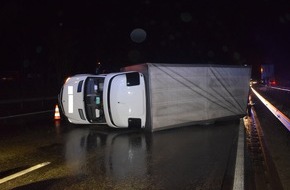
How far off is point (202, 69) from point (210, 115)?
62.0 inches

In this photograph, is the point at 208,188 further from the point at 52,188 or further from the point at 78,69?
the point at 78,69

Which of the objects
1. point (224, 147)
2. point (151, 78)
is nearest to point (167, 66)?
point (151, 78)

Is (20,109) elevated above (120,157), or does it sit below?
above

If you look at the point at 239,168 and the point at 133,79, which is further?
the point at 133,79

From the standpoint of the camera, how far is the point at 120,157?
24.4 feet

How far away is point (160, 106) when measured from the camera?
10.6 metres

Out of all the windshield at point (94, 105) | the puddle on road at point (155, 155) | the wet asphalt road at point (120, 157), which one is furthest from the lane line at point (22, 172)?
the windshield at point (94, 105)

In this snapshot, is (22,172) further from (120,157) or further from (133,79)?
(133,79)

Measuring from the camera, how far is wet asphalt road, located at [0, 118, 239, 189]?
5570 mm

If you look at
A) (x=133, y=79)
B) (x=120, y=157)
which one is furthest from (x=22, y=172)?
(x=133, y=79)

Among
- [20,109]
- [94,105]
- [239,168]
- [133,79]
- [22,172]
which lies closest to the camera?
[239,168]

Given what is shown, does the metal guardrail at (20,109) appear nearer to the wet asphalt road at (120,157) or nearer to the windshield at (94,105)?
the wet asphalt road at (120,157)

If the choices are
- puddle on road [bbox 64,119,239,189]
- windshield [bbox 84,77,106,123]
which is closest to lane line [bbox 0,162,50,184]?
puddle on road [bbox 64,119,239,189]

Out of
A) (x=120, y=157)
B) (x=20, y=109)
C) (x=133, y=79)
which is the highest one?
(x=133, y=79)
